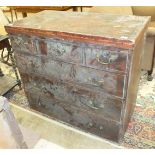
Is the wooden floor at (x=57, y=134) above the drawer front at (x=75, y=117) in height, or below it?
below

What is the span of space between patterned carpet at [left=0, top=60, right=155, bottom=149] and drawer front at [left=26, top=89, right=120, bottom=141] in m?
0.21

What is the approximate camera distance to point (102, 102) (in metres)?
1.59

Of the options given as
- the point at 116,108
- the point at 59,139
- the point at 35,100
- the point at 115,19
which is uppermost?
the point at 115,19

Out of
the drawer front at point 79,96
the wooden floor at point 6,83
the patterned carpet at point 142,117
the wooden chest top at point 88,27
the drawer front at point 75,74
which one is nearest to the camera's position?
the wooden chest top at point 88,27

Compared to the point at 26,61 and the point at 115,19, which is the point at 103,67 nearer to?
the point at 115,19

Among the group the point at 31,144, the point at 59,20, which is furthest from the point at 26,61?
the point at 31,144

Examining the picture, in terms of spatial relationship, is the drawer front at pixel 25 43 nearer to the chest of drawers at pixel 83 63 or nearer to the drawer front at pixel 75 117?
the chest of drawers at pixel 83 63

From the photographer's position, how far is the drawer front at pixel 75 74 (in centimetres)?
143

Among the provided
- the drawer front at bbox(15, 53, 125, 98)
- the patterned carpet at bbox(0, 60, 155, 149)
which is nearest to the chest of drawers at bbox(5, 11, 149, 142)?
the drawer front at bbox(15, 53, 125, 98)

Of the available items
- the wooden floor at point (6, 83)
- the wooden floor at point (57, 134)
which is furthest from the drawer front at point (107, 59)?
the wooden floor at point (6, 83)

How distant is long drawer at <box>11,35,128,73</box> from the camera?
4.30 feet

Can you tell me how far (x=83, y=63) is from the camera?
1.48 metres

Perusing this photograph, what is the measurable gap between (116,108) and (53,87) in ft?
2.01

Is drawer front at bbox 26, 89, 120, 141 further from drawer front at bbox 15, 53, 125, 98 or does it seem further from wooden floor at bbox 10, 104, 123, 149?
drawer front at bbox 15, 53, 125, 98
